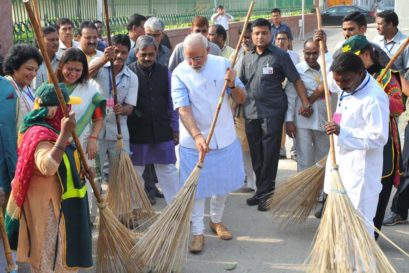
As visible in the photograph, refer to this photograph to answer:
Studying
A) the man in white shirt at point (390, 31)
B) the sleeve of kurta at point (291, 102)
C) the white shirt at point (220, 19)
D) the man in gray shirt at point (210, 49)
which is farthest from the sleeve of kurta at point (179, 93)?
the white shirt at point (220, 19)

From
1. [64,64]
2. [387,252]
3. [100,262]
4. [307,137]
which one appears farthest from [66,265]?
[307,137]

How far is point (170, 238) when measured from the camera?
4496mm

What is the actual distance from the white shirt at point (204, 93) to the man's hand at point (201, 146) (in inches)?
9.4

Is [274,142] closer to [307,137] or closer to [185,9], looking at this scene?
[307,137]

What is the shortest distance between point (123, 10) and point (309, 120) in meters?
9.98

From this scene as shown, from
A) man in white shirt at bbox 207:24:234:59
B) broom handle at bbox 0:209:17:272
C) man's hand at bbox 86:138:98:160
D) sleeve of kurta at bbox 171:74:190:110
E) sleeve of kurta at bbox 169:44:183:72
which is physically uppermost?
man in white shirt at bbox 207:24:234:59

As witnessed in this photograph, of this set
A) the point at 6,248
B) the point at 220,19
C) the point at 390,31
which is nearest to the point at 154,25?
the point at 390,31

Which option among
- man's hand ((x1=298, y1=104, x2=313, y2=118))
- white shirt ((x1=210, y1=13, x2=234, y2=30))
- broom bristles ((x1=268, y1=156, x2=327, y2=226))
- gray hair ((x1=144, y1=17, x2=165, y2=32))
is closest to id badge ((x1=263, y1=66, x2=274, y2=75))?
man's hand ((x1=298, y1=104, x2=313, y2=118))

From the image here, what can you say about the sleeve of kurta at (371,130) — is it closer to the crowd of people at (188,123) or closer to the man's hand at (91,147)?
the crowd of people at (188,123)

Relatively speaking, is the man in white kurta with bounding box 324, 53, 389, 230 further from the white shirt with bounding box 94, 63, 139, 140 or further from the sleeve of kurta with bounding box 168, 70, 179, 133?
the white shirt with bounding box 94, 63, 139, 140

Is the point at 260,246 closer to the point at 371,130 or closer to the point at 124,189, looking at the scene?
the point at 124,189

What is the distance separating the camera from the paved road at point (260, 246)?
15.6 ft

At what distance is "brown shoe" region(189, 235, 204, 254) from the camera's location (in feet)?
16.4

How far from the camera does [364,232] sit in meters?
3.87
